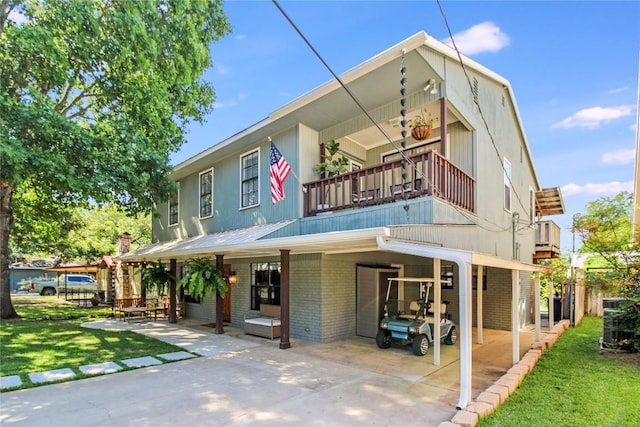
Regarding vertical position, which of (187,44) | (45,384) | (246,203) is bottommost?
(45,384)

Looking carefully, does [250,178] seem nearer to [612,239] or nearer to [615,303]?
[612,239]

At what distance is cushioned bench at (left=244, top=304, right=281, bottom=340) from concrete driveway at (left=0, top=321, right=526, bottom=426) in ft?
4.82

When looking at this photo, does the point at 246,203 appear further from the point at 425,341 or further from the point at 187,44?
the point at 425,341

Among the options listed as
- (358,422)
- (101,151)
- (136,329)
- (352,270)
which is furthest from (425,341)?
(101,151)

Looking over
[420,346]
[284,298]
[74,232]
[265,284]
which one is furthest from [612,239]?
[74,232]

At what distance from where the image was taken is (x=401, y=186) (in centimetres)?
838

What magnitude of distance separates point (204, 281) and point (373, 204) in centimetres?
520

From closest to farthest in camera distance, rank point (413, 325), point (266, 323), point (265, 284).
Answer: point (413, 325) < point (266, 323) < point (265, 284)

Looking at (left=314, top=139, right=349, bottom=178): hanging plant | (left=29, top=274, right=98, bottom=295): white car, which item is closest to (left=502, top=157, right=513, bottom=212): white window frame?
(left=314, top=139, right=349, bottom=178): hanging plant

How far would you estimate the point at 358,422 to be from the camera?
15.5ft

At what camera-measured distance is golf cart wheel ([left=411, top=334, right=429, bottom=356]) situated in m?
8.27

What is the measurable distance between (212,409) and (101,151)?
8927 mm

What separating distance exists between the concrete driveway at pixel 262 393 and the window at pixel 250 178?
16.8 ft

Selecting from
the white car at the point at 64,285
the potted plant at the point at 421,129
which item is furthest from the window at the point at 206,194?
the white car at the point at 64,285
